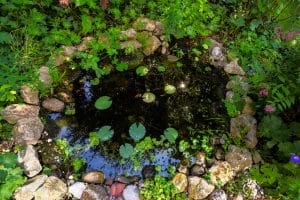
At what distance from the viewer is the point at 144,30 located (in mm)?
4629

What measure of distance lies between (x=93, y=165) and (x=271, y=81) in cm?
231

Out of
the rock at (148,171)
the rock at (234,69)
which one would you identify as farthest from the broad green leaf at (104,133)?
the rock at (234,69)

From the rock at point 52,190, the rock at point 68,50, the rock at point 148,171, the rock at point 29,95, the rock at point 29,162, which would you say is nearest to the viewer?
the rock at point 52,190

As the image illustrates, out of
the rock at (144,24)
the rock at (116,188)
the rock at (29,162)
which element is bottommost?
the rock at (116,188)

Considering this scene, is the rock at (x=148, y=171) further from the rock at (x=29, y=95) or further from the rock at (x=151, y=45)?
the rock at (x=151, y=45)

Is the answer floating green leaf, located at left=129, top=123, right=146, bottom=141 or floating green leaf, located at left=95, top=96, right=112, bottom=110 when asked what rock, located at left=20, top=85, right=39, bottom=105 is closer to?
floating green leaf, located at left=95, top=96, right=112, bottom=110

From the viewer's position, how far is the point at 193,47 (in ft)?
15.3

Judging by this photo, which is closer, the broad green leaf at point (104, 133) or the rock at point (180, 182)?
the rock at point (180, 182)

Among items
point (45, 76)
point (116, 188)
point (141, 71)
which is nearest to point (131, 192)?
point (116, 188)

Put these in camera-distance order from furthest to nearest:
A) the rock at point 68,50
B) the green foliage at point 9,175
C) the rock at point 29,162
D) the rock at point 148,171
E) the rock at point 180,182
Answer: the rock at point 68,50 < the rock at point 148,171 < the rock at point 180,182 < the rock at point 29,162 < the green foliage at point 9,175

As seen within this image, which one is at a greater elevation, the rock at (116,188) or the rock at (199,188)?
the rock at (199,188)

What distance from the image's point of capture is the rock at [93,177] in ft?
10.9

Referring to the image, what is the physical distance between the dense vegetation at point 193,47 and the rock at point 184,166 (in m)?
0.19

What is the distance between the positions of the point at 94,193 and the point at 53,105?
121 centimetres
